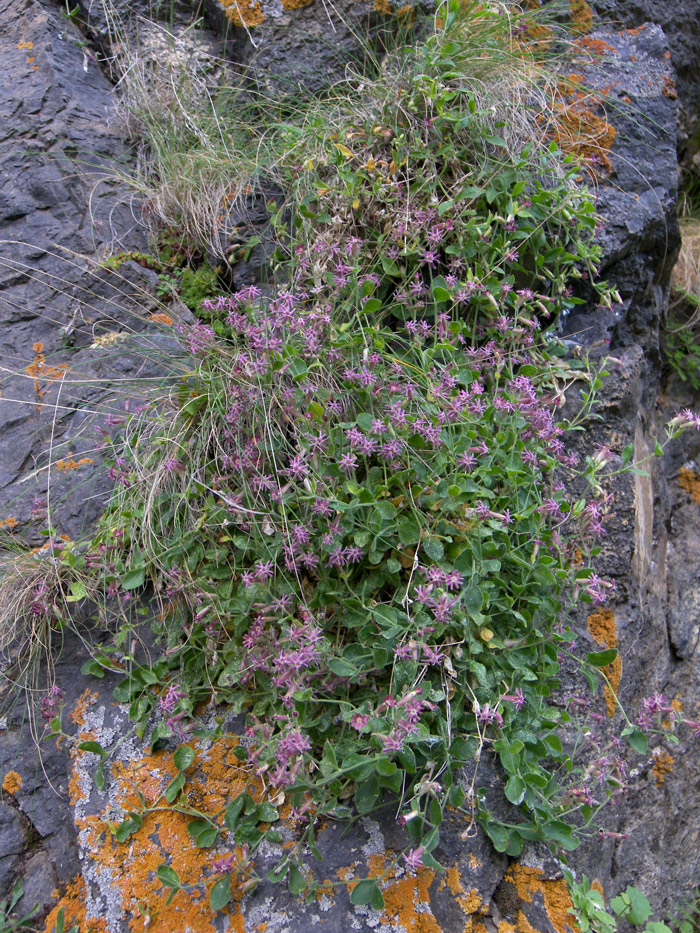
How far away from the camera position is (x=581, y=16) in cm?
331

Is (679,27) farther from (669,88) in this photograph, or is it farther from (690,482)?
(690,482)

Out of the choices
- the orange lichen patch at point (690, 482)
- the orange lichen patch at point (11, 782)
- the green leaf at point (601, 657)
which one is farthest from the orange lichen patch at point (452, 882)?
the orange lichen patch at point (690, 482)

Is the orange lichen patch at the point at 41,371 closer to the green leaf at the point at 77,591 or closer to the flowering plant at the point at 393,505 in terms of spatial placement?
the flowering plant at the point at 393,505

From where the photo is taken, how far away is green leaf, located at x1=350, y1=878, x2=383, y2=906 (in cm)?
161

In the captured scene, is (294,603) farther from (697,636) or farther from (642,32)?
(642,32)

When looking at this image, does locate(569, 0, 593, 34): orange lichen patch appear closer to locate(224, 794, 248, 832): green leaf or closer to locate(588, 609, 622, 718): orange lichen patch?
locate(588, 609, 622, 718): orange lichen patch

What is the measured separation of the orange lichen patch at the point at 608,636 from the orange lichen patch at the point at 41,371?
2308 mm

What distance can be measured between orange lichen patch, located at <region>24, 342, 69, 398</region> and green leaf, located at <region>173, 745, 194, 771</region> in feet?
5.19

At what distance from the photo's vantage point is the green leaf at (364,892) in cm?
161

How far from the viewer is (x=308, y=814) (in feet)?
5.70

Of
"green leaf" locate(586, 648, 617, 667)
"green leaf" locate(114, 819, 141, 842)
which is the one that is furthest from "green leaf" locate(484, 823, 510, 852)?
"green leaf" locate(114, 819, 141, 842)

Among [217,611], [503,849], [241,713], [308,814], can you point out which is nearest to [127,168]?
[217,611]

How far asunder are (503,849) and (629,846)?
0.93 metres

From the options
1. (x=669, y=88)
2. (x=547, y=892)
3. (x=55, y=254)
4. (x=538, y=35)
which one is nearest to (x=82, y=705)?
(x=547, y=892)
